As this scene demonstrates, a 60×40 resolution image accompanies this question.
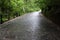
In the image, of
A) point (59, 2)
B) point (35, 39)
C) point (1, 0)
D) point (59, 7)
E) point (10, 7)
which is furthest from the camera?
point (10, 7)

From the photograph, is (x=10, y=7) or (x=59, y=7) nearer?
(x=59, y=7)

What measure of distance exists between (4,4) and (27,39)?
13971mm

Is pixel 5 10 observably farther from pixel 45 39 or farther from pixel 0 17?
pixel 45 39

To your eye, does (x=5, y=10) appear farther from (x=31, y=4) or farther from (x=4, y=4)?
(x=31, y=4)

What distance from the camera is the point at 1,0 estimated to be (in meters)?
22.3

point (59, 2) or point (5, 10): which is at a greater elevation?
point (59, 2)

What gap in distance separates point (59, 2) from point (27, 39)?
862 centimetres

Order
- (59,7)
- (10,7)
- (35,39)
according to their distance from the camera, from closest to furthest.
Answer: (35,39)
(59,7)
(10,7)

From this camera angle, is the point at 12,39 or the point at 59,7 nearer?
the point at 12,39

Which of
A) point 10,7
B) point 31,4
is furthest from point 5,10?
point 31,4

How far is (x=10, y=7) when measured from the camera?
25.8 metres

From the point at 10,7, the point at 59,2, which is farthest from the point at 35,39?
the point at 10,7

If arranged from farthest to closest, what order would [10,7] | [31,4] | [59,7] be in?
[31,4]
[10,7]
[59,7]

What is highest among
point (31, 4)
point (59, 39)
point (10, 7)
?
point (59, 39)
